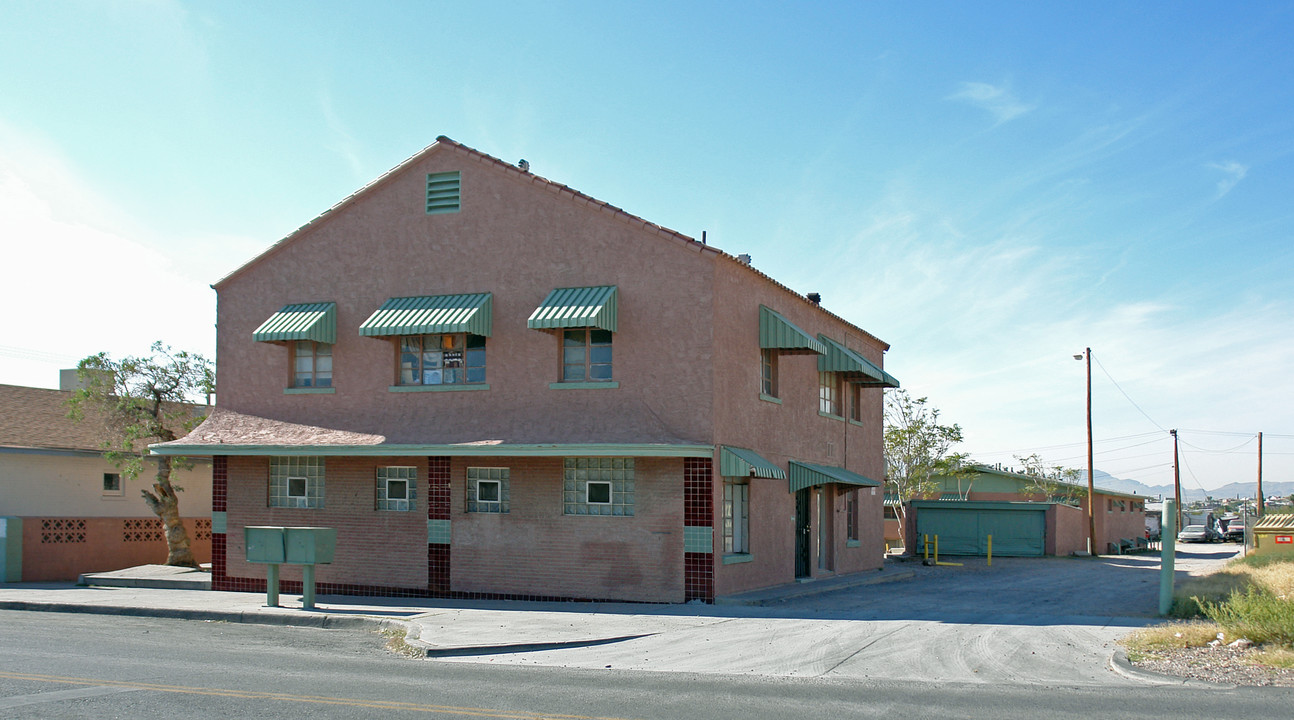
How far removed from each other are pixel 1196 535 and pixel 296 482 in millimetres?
53469

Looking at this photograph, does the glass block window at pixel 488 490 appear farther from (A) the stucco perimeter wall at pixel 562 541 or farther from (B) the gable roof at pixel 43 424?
(B) the gable roof at pixel 43 424

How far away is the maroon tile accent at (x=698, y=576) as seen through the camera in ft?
57.1

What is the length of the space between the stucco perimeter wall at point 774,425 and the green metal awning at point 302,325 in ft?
24.9

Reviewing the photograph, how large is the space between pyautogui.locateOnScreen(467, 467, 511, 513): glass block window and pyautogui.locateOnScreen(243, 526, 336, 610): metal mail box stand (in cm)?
285

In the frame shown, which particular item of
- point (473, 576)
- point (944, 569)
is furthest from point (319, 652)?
point (944, 569)

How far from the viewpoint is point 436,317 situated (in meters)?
19.0

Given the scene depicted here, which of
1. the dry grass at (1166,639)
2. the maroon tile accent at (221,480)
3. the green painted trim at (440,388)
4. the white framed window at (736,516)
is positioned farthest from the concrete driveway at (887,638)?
the maroon tile accent at (221,480)

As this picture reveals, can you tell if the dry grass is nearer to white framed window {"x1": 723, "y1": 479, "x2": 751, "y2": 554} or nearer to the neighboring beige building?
white framed window {"x1": 723, "y1": 479, "x2": 751, "y2": 554}

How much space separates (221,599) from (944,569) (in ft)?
63.9

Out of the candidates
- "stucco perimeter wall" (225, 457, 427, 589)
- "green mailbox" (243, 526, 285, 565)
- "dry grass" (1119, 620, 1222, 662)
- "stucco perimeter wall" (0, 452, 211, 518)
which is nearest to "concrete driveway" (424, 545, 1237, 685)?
"dry grass" (1119, 620, 1222, 662)

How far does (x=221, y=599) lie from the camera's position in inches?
745

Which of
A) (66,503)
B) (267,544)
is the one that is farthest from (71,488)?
(267,544)

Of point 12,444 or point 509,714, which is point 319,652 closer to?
point 509,714

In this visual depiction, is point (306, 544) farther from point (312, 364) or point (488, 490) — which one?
point (312, 364)
